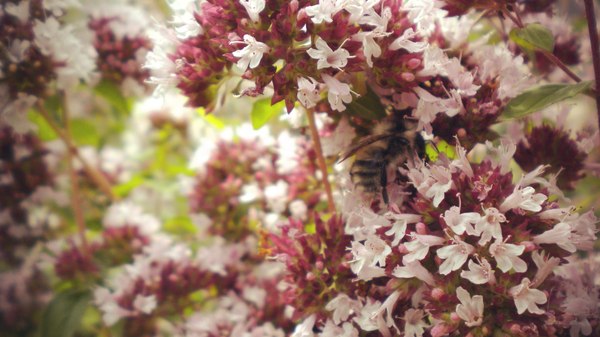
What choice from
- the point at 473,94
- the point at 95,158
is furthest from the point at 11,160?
the point at 473,94

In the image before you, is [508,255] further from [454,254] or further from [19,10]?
[19,10]

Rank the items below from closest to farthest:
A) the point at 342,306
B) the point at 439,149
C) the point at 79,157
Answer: the point at 342,306 < the point at 439,149 < the point at 79,157

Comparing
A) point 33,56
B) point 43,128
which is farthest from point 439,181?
point 43,128

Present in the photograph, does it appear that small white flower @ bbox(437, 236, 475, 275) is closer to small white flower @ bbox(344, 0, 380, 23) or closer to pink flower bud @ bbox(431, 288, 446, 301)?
pink flower bud @ bbox(431, 288, 446, 301)

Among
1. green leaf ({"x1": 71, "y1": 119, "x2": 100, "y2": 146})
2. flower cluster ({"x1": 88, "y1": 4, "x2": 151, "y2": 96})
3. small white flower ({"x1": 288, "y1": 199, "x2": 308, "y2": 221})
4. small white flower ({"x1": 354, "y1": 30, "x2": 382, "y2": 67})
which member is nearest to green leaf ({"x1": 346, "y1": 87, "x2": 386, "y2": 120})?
small white flower ({"x1": 354, "y1": 30, "x2": 382, "y2": 67})

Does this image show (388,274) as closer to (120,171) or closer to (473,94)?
(473,94)
